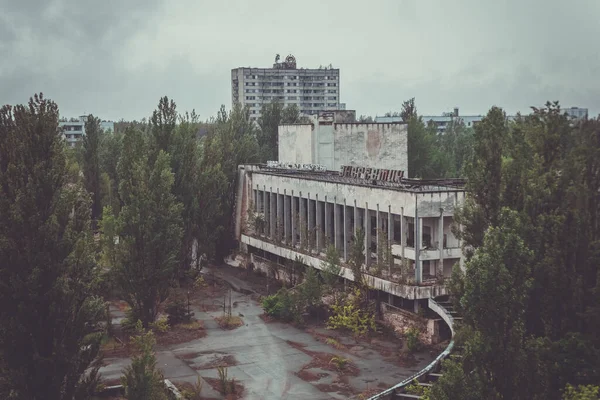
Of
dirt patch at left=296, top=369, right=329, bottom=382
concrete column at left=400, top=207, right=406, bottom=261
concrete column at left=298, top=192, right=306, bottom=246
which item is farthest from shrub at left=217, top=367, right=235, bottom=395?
concrete column at left=298, top=192, right=306, bottom=246

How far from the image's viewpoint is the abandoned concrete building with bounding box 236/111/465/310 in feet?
123

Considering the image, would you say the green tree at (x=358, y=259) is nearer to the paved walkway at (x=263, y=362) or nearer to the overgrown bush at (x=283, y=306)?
the overgrown bush at (x=283, y=306)

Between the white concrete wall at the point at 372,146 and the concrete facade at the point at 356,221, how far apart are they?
3941 mm

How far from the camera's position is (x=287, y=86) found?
137875 millimetres

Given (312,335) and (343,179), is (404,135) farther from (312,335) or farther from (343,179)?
(312,335)

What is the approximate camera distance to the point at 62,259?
24.4 m

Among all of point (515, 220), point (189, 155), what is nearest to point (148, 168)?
point (189, 155)

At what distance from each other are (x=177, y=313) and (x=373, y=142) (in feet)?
72.4

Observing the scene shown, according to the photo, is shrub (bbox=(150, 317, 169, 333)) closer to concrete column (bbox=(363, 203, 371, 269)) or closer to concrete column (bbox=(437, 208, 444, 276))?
concrete column (bbox=(363, 203, 371, 269))

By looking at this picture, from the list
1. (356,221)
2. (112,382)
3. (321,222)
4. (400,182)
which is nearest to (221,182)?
(321,222)

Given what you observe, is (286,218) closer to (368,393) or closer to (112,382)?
(112,382)

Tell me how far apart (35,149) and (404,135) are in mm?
34646

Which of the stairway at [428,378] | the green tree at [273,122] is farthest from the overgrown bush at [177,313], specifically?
the green tree at [273,122]

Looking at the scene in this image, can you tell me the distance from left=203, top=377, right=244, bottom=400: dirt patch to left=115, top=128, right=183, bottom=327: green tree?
8.25m
